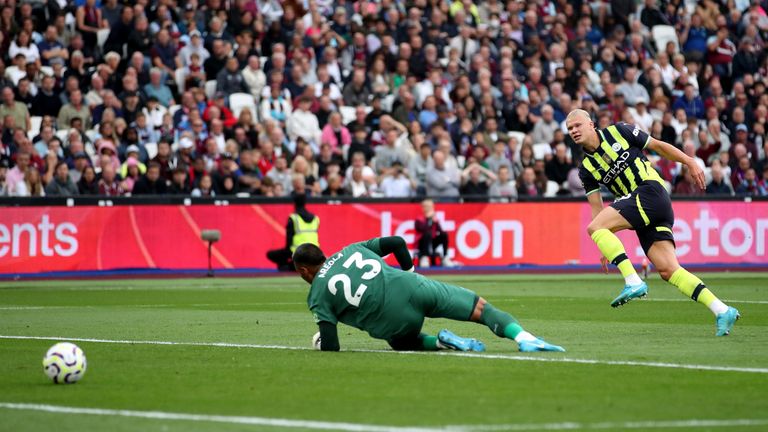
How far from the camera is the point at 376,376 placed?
10.0 metres

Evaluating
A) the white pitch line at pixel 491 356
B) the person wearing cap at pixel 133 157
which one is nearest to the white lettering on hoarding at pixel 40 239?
the person wearing cap at pixel 133 157

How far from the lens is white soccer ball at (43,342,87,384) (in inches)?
382

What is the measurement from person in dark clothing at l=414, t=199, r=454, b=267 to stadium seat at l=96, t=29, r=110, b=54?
765 centimetres

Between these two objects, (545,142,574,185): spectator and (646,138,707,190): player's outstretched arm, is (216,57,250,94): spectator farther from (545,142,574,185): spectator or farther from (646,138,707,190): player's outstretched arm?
(646,138,707,190): player's outstretched arm

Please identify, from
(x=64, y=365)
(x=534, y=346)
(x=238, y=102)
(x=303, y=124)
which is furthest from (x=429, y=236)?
(x=64, y=365)

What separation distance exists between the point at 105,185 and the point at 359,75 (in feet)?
21.9

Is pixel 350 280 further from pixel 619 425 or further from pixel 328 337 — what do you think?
pixel 619 425

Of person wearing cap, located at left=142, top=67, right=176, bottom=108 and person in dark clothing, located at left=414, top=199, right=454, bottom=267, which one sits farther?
person wearing cap, located at left=142, top=67, right=176, bottom=108

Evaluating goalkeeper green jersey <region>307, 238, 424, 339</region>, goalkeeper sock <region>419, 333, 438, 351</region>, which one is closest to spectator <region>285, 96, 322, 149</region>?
goalkeeper sock <region>419, 333, 438, 351</region>

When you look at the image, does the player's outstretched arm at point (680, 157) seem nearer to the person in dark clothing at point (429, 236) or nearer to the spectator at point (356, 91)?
the person in dark clothing at point (429, 236)

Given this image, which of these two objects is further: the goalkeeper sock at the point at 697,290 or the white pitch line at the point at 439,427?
the goalkeeper sock at the point at 697,290

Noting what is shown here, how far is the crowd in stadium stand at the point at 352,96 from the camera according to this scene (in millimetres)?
27938

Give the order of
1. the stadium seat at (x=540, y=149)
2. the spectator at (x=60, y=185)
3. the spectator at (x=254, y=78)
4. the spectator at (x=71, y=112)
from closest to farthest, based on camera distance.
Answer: the spectator at (x=60, y=185) < the spectator at (x=71, y=112) < the spectator at (x=254, y=78) < the stadium seat at (x=540, y=149)

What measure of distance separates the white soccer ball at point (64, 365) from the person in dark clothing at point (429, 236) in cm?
1905
